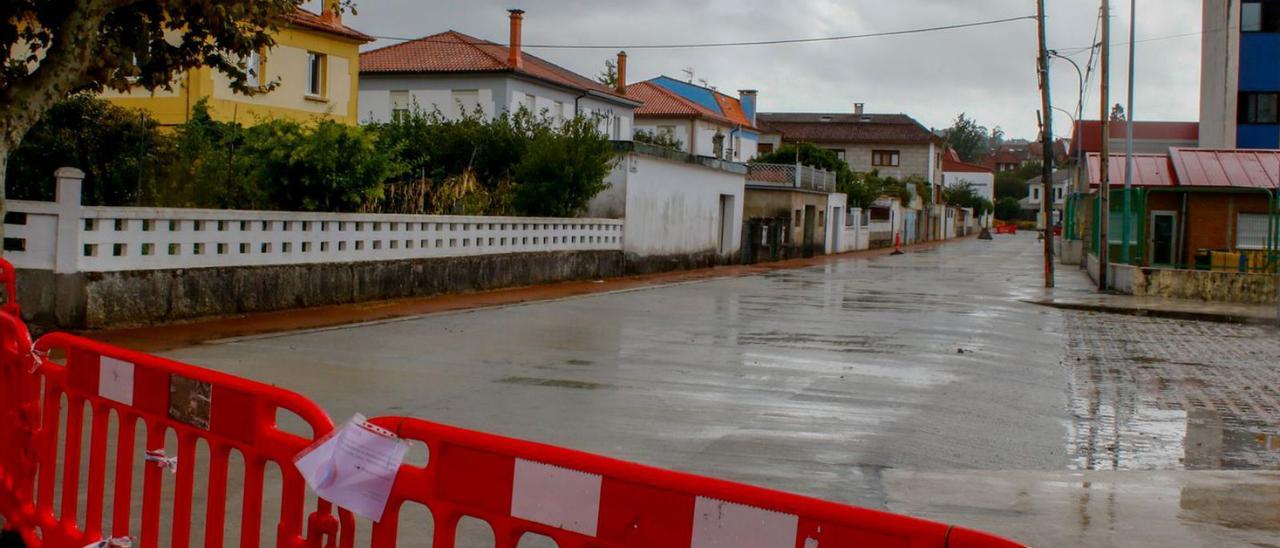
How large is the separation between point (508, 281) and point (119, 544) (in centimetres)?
1947

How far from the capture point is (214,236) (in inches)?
607

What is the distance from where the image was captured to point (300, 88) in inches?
1454

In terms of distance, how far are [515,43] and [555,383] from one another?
40.5m

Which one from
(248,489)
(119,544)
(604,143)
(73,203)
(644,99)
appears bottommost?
(119,544)

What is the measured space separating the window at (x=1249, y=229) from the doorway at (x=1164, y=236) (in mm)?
1529

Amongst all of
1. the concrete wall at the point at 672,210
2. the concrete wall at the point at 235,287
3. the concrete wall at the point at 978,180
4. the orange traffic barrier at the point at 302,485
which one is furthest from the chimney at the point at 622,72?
the concrete wall at the point at 978,180

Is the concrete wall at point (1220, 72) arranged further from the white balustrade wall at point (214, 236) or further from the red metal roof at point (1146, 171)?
the white balustrade wall at point (214, 236)

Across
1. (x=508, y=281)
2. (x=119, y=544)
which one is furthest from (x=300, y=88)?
(x=119, y=544)

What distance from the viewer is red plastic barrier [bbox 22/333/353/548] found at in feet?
12.5

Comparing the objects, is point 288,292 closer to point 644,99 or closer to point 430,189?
point 430,189

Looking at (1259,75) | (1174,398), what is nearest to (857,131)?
(1259,75)

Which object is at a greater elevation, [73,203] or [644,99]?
[644,99]

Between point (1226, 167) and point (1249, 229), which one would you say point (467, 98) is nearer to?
point (1226, 167)

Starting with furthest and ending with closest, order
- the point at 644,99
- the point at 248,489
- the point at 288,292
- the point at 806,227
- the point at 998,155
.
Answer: the point at 998,155 < the point at 644,99 < the point at 806,227 < the point at 288,292 < the point at 248,489
